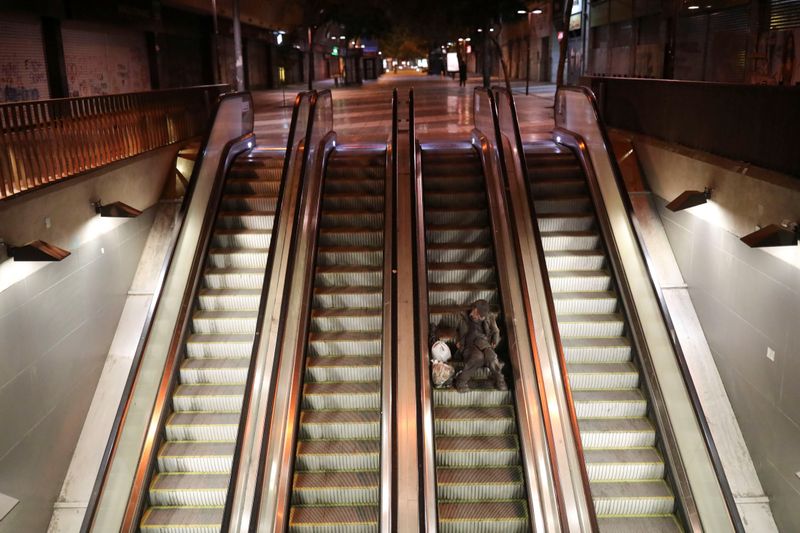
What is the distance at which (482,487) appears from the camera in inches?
221

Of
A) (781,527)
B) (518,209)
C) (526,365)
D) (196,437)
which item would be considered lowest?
(781,527)

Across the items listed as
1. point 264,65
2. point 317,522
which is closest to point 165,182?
point 317,522

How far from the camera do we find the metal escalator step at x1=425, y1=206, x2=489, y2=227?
797 centimetres

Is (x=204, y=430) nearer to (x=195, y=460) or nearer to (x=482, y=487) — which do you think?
(x=195, y=460)

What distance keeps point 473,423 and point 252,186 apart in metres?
4.70

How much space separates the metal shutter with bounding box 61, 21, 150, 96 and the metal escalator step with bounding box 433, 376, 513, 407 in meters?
12.5

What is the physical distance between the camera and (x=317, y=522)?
215 inches

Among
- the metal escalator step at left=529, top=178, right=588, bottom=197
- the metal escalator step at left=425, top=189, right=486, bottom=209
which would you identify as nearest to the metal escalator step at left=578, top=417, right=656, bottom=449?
the metal escalator step at left=425, top=189, right=486, bottom=209

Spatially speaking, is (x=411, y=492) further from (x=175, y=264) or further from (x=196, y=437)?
(x=175, y=264)

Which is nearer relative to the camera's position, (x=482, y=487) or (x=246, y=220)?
(x=482, y=487)

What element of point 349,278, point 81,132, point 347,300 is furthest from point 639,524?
point 81,132

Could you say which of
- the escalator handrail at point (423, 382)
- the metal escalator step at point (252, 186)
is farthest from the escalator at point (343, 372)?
the metal escalator step at point (252, 186)

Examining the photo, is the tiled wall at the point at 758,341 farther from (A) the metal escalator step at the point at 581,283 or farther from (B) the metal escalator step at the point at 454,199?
(B) the metal escalator step at the point at 454,199

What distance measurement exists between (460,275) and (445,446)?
2.07m
